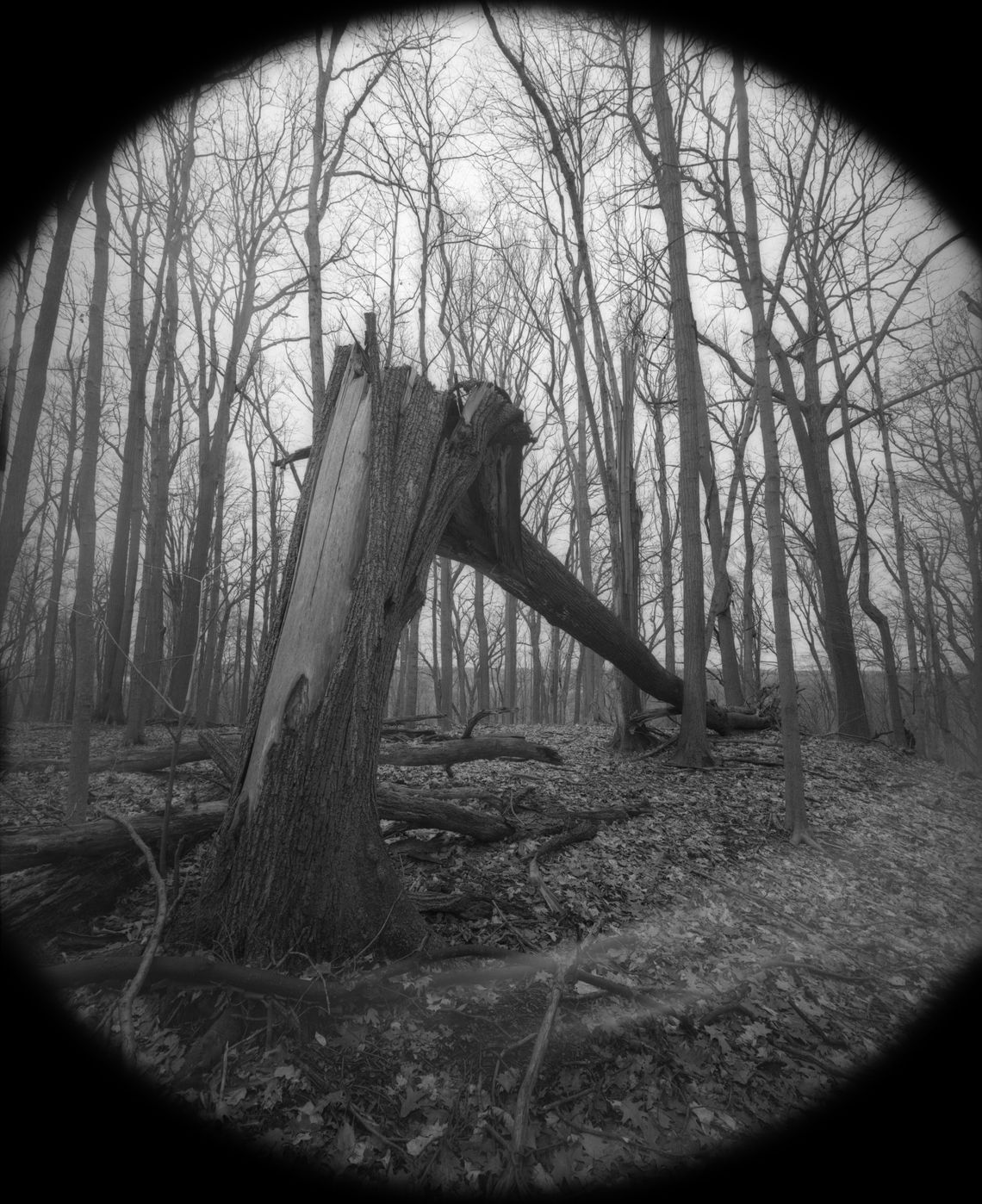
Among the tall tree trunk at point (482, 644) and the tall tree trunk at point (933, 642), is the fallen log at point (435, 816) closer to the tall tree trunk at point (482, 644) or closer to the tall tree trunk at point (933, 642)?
the tall tree trunk at point (482, 644)

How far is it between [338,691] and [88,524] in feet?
10.2

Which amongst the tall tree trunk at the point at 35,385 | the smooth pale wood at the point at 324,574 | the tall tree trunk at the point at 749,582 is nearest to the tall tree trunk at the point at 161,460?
the tall tree trunk at the point at 35,385

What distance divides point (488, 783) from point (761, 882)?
2381 mm

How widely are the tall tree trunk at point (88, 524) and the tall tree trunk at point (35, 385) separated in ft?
0.66

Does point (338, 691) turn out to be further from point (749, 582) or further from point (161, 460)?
point (749, 582)

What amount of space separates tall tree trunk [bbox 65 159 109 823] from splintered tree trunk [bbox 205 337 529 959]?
6.42 ft

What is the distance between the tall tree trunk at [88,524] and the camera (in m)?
3.63

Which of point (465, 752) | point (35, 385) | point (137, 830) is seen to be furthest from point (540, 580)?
point (35, 385)

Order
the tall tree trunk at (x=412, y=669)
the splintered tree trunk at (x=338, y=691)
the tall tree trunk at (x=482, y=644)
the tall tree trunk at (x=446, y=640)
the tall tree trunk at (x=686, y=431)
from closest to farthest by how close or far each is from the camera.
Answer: the splintered tree trunk at (x=338, y=691)
the tall tree trunk at (x=686, y=431)
the tall tree trunk at (x=412, y=669)
the tall tree trunk at (x=446, y=640)
the tall tree trunk at (x=482, y=644)

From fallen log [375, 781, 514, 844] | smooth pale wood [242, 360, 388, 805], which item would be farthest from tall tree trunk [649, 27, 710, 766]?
A: smooth pale wood [242, 360, 388, 805]

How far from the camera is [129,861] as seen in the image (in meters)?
2.75

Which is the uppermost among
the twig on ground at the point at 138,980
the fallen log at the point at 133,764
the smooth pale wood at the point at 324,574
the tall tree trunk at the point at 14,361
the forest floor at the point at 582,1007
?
the tall tree trunk at the point at 14,361

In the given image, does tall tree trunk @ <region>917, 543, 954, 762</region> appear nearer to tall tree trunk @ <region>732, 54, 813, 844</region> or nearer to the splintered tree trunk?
tall tree trunk @ <region>732, 54, 813, 844</region>

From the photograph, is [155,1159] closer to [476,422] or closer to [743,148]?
[476,422]
